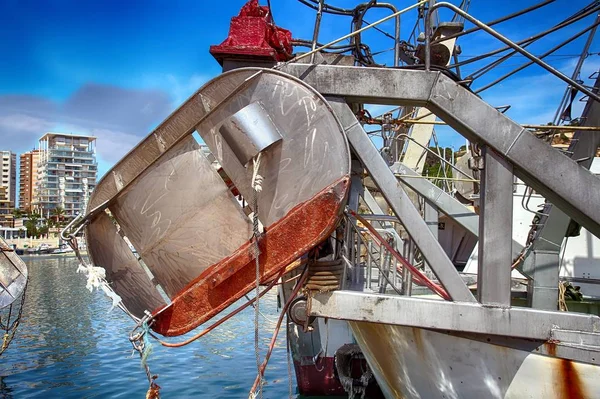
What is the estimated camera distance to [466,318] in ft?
13.4

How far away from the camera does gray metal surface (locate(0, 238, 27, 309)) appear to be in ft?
49.6

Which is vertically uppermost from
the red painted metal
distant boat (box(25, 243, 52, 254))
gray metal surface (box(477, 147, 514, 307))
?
the red painted metal

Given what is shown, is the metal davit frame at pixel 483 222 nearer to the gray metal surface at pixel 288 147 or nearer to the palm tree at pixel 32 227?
the gray metal surface at pixel 288 147

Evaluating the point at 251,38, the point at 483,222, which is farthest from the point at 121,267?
the point at 483,222

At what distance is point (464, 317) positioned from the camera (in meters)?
4.10

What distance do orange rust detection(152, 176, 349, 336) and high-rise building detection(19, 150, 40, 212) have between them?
196 metres

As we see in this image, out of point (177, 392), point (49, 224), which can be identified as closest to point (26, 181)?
point (49, 224)

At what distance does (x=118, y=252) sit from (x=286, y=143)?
1.77 meters

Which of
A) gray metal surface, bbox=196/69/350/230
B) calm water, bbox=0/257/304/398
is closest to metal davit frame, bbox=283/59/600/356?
gray metal surface, bbox=196/69/350/230

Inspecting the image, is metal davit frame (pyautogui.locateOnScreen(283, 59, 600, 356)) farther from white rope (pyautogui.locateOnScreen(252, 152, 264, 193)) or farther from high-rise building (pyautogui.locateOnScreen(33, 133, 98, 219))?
high-rise building (pyautogui.locateOnScreen(33, 133, 98, 219))

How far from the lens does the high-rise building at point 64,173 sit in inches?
5999

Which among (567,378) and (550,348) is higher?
(550,348)

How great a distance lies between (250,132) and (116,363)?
11.6 m

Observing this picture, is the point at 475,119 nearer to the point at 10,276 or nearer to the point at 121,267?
the point at 121,267
